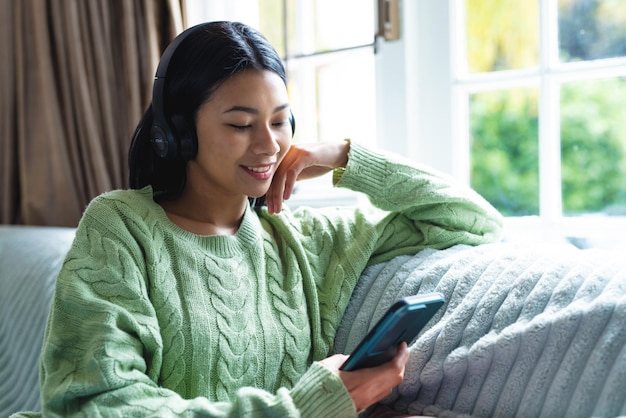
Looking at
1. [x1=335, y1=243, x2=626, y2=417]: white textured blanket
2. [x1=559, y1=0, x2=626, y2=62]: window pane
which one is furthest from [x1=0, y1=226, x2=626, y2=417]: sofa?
[x1=559, y1=0, x2=626, y2=62]: window pane

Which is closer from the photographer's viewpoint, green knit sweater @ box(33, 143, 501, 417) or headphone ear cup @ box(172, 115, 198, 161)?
green knit sweater @ box(33, 143, 501, 417)

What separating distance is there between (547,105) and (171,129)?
0.94m

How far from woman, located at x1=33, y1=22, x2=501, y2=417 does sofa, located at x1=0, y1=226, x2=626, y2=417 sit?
0.09m

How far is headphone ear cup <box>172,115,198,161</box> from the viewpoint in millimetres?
1293

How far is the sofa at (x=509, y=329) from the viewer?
1.11 meters

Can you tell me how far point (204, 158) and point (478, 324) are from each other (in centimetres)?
52

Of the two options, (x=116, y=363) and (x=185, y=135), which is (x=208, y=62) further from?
(x=116, y=363)

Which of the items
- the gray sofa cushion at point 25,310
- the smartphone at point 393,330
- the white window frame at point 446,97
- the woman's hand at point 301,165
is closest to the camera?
the smartphone at point 393,330

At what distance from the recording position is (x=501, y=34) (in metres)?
1.89

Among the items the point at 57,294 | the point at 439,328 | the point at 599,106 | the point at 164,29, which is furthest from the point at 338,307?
the point at 164,29

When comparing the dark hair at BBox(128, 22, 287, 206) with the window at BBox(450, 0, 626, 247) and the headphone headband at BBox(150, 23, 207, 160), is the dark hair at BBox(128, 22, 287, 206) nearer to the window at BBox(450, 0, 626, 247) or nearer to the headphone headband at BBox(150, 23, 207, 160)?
the headphone headband at BBox(150, 23, 207, 160)

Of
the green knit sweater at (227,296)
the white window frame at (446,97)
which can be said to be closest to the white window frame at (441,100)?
the white window frame at (446,97)

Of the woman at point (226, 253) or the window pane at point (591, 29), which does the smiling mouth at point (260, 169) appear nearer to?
the woman at point (226, 253)

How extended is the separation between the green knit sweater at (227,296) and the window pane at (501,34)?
1.54 ft
